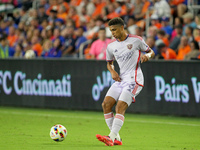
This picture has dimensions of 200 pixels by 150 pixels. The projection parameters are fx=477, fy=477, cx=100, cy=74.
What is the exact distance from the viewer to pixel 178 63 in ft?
43.8

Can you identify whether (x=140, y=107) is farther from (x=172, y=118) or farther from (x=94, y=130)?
(x=94, y=130)

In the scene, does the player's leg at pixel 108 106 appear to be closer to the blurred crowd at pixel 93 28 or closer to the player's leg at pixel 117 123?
the player's leg at pixel 117 123

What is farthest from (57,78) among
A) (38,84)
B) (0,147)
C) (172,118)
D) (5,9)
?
(5,9)

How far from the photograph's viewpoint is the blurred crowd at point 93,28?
1564 centimetres

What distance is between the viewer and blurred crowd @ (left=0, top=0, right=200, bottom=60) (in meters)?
15.6

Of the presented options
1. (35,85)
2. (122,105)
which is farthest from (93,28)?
(122,105)

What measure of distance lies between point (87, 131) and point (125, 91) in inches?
97.0

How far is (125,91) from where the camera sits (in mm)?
8562

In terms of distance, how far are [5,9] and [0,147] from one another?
18.4 m

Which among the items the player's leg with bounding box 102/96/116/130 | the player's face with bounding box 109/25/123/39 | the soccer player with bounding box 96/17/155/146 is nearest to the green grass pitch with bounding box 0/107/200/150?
the player's leg with bounding box 102/96/116/130

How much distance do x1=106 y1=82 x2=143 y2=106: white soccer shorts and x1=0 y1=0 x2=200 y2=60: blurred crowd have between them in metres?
5.26

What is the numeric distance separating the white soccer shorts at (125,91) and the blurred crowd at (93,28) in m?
5.26

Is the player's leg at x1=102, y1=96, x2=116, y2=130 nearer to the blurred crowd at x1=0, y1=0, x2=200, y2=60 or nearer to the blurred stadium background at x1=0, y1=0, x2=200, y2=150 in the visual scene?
the blurred stadium background at x1=0, y1=0, x2=200, y2=150

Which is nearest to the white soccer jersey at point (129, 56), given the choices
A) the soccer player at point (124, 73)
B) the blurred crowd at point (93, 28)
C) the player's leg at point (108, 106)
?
the soccer player at point (124, 73)
